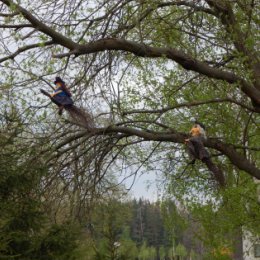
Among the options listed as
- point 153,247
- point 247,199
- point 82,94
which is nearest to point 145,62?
point 247,199

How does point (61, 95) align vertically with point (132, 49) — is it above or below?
below

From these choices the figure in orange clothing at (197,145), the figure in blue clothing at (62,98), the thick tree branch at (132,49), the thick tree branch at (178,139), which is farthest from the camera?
the thick tree branch at (178,139)

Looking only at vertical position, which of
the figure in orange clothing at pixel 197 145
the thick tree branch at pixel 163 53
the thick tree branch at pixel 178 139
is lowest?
the figure in orange clothing at pixel 197 145

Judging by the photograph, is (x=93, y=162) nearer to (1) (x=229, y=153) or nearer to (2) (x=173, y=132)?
(2) (x=173, y=132)

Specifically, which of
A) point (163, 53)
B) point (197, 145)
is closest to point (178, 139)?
point (197, 145)

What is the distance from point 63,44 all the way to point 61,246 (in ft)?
15.9

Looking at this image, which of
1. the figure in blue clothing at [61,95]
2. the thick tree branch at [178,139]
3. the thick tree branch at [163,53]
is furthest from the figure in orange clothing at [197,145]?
the figure in blue clothing at [61,95]

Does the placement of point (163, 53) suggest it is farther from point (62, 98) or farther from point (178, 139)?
point (62, 98)

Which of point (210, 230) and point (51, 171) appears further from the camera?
point (210, 230)

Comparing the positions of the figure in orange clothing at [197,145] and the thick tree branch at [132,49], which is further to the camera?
the figure in orange clothing at [197,145]

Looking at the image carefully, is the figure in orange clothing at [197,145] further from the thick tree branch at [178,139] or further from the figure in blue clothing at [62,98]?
the figure in blue clothing at [62,98]

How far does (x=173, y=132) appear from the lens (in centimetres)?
1145

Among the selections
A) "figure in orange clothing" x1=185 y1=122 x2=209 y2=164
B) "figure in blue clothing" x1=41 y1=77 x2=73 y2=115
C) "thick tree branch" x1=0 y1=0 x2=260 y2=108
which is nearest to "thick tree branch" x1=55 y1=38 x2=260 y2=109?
"thick tree branch" x1=0 y1=0 x2=260 y2=108

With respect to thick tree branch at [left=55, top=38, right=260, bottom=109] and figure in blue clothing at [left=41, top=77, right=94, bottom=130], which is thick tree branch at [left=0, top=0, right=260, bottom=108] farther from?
figure in blue clothing at [left=41, top=77, right=94, bottom=130]
